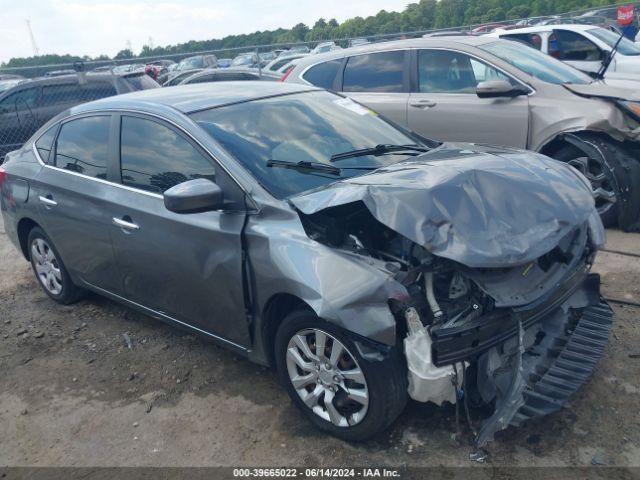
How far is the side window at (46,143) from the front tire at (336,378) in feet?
9.30

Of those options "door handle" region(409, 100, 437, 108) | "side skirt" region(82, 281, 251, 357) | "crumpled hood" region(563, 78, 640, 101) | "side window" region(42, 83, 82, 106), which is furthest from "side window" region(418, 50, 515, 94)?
"side window" region(42, 83, 82, 106)

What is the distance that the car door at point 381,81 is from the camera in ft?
22.7

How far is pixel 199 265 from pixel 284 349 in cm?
74

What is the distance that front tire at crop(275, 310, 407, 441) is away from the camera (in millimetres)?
2861

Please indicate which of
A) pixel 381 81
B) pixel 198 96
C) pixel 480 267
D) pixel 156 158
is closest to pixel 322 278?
pixel 480 267

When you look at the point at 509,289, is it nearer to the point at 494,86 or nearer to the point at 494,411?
the point at 494,411

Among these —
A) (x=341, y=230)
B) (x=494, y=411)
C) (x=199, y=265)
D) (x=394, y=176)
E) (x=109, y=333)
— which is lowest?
(x=109, y=333)

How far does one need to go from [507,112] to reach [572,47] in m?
5.02

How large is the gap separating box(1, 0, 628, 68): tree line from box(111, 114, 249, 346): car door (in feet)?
83.5

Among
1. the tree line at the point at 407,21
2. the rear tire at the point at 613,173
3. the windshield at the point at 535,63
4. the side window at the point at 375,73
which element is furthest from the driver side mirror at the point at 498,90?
the tree line at the point at 407,21

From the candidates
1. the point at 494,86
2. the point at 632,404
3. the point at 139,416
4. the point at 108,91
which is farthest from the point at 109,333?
the point at 108,91

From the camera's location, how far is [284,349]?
10.6 ft

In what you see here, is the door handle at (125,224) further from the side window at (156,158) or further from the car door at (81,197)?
the side window at (156,158)

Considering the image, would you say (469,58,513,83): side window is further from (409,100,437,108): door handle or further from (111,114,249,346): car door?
(111,114,249,346): car door
